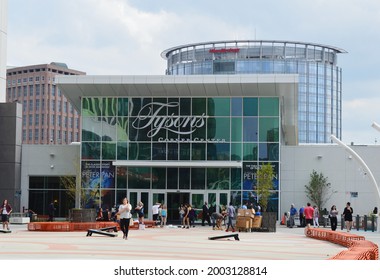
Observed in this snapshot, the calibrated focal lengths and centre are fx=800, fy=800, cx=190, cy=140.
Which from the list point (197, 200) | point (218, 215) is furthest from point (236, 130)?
point (218, 215)

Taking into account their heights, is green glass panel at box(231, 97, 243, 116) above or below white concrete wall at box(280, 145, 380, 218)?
above

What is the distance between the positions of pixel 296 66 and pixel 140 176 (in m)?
111

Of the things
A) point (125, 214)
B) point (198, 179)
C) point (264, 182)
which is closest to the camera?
point (125, 214)

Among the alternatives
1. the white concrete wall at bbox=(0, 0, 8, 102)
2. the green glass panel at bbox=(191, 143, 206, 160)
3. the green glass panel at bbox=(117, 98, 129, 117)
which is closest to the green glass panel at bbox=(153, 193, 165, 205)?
the green glass panel at bbox=(191, 143, 206, 160)

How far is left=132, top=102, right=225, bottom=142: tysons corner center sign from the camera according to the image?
170 ft

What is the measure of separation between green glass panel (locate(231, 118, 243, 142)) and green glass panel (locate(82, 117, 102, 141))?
8697 millimetres

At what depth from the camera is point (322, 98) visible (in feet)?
557

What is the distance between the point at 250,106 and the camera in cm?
5156

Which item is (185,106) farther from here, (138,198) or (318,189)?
(318,189)

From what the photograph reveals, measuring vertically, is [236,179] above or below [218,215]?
above

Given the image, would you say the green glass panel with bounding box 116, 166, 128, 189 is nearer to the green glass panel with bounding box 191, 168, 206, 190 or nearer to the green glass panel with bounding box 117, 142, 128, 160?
the green glass panel with bounding box 117, 142, 128, 160

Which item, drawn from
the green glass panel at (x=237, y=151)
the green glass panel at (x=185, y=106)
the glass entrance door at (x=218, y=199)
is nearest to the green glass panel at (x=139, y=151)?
the green glass panel at (x=185, y=106)

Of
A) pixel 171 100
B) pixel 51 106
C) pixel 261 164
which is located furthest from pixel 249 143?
pixel 51 106

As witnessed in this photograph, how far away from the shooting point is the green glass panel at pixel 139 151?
5200cm
